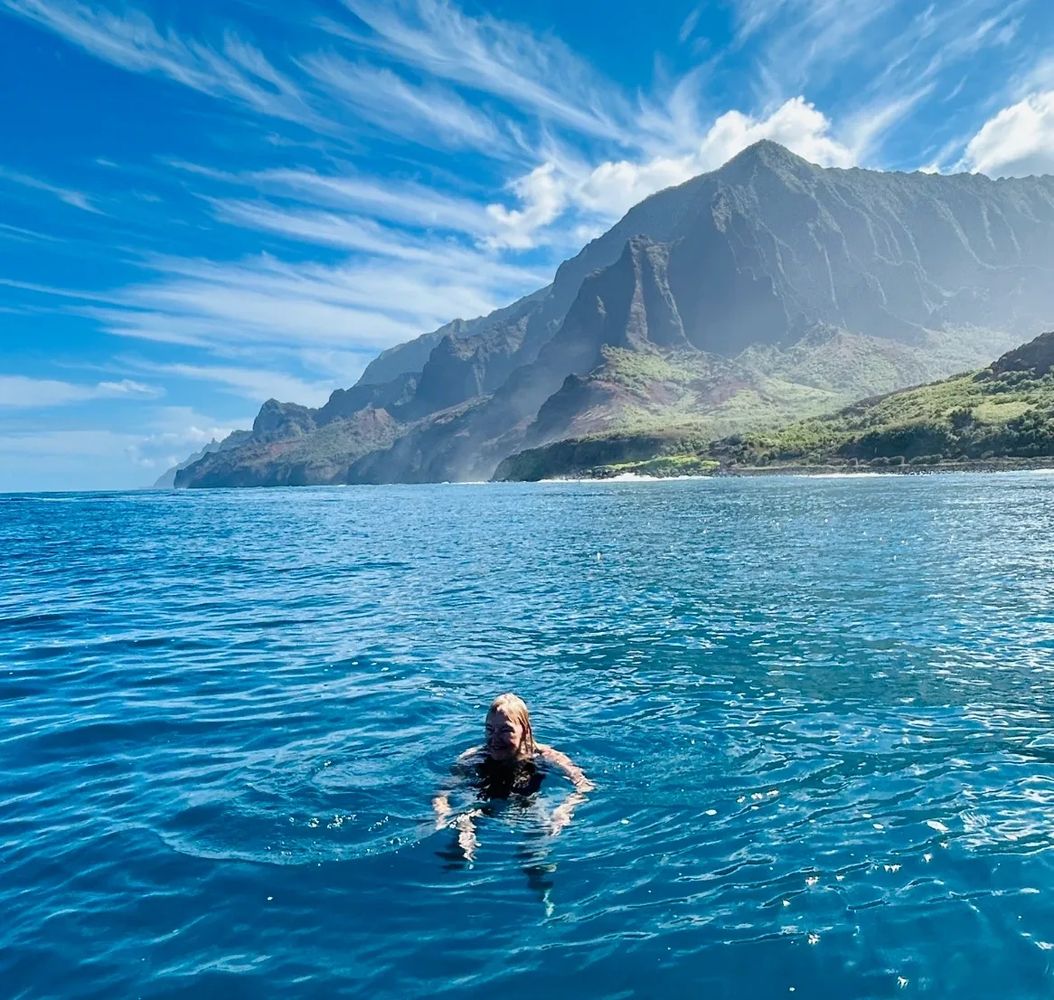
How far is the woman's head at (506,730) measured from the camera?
12.0 m

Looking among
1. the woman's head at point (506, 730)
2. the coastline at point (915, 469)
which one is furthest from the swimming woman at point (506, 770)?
the coastline at point (915, 469)

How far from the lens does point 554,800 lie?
12180mm

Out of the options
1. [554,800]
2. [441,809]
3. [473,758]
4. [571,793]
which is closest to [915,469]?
[571,793]

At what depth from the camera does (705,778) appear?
13.0 m

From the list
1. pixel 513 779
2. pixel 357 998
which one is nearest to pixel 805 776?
pixel 513 779

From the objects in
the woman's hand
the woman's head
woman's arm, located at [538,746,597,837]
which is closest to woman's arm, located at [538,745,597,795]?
woman's arm, located at [538,746,597,837]

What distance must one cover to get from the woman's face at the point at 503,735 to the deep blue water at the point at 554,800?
38.3 inches

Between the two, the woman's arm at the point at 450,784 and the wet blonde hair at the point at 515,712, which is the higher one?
the wet blonde hair at the point at 515,712

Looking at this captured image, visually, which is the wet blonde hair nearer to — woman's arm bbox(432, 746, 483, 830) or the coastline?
woman's arm bbox(432, 746, 483, 830)

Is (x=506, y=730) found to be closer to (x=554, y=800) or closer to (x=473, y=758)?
(x=473, y=758)

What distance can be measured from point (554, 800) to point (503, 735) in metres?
1.43

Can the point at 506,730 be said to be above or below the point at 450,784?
above

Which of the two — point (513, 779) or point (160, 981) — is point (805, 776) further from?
point (160, 981)

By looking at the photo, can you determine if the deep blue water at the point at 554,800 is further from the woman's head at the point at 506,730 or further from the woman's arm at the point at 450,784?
the woman's head at the point at 506,730
